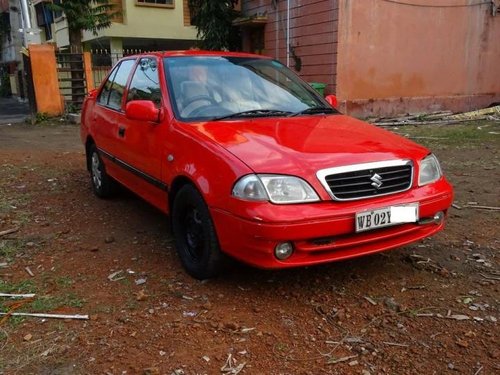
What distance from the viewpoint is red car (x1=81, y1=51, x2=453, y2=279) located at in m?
2.96

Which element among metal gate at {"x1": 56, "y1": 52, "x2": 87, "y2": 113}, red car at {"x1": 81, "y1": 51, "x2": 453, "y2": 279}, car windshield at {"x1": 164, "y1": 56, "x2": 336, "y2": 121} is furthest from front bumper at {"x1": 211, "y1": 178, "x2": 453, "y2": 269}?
metal gate at {"x1": 56, "y1": 52, "x2": 87, "y2": 113}

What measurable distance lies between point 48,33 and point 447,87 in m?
23.2

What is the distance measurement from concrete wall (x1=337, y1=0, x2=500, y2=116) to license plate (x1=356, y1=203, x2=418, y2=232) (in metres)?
9.31

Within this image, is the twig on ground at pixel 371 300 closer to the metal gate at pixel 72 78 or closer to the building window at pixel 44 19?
the metal gate at pixel 72 78

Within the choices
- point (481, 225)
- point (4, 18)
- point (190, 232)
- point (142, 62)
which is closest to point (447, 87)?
point (481, 225)

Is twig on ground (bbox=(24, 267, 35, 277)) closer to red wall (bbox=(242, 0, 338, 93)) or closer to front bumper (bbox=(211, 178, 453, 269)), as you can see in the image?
front bumper (bbox=(211, 178, 453, 269))

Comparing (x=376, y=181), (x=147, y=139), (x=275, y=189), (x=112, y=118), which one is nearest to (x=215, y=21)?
(x=112, y=118)

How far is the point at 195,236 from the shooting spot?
3.54 meters

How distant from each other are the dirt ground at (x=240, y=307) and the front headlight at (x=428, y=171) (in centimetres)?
68

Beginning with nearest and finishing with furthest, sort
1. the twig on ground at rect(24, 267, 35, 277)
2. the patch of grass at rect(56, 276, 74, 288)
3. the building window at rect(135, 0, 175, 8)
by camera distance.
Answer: the patch of grass at rect(56, 276, 74, 288)
the twig on ground at rect(24, 267, 35, 277)
the building window at rect(135, 0, 175, 8)

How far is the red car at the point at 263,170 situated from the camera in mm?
2963

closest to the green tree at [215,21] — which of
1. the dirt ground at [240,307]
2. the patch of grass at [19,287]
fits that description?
the dirt ground at [240,307]

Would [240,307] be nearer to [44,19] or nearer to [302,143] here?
[302,143]

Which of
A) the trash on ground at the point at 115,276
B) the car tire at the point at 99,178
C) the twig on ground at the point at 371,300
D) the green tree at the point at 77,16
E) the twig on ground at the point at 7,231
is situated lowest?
the twig on ground at the point at 371,300
